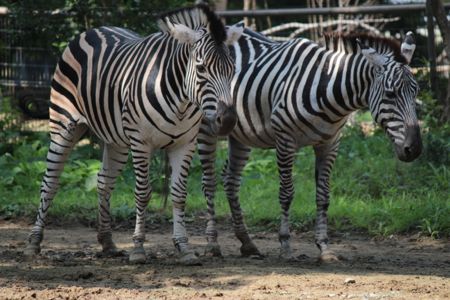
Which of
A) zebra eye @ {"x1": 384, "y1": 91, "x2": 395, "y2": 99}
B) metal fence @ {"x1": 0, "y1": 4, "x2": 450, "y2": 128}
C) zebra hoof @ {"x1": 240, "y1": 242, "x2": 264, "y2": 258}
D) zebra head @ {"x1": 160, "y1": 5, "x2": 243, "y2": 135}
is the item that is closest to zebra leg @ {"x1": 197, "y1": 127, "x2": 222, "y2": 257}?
zebra hoof @ {"x1": 240, "y1": 242, "x2": 264, "y2": 258}

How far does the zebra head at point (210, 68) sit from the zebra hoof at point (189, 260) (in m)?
1.16

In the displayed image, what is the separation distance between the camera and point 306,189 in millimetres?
10836

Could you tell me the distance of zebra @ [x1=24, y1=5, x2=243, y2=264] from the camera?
6.92 metres

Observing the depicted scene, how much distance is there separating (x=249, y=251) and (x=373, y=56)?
2148 mm

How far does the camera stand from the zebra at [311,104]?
7.19 metres

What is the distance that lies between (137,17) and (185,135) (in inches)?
200

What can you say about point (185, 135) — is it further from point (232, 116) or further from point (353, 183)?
point (353, 183)

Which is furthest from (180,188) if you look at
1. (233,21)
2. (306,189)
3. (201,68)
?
(233,21)

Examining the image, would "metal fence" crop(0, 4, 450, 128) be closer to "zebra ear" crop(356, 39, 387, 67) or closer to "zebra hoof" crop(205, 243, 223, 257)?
"zebra ear" crop(356, 39, 387, 67)

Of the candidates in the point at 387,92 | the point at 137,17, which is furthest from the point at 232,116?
the point at 137,17

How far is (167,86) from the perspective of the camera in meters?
Result: 7.18

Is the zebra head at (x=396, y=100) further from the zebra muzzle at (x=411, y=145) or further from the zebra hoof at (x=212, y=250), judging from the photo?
the zebra hoof at (x=212, y=250)

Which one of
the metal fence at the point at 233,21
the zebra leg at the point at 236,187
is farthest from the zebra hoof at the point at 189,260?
the metal fence at the point at 233,21

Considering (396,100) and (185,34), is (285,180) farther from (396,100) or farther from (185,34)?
(185,34)
